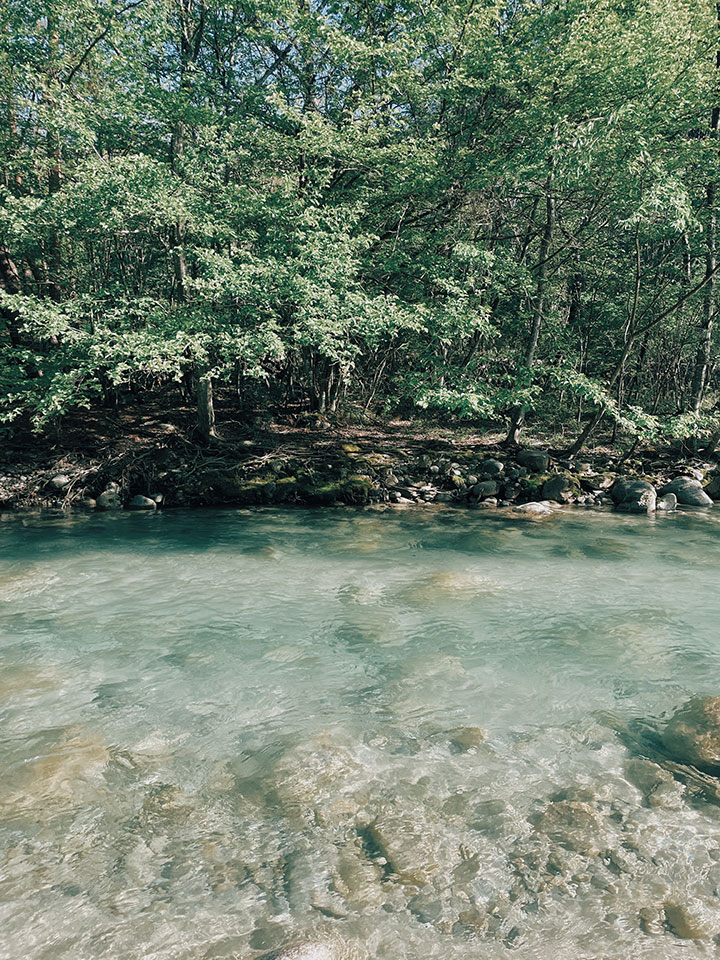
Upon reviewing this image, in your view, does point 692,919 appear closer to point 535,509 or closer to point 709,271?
point 535,509

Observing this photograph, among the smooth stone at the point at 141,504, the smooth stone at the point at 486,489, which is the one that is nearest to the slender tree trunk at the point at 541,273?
the smooth stone at the point at 486,489

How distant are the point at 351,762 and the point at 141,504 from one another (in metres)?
9.01

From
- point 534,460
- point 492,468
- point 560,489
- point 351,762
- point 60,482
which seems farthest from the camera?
point 534,460

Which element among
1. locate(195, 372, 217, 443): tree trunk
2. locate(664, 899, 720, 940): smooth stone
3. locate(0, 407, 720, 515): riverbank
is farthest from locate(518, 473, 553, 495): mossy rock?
locate(664, 899, 720, 940): smooth stone

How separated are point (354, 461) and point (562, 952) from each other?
36.1ft

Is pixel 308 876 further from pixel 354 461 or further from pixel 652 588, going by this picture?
pixel 354 461

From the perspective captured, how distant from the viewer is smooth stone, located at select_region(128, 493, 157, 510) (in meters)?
11.9

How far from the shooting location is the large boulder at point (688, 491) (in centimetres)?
1239

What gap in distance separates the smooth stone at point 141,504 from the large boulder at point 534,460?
26.3 feet

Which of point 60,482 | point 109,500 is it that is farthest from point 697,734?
point 60,482

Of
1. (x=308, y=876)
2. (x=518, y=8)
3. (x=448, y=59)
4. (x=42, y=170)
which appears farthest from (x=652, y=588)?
(x=42, y=170)

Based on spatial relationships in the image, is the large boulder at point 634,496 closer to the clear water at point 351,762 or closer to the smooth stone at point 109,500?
the clear water at point 351,762

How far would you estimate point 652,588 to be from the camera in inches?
304

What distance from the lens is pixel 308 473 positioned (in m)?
12.8
